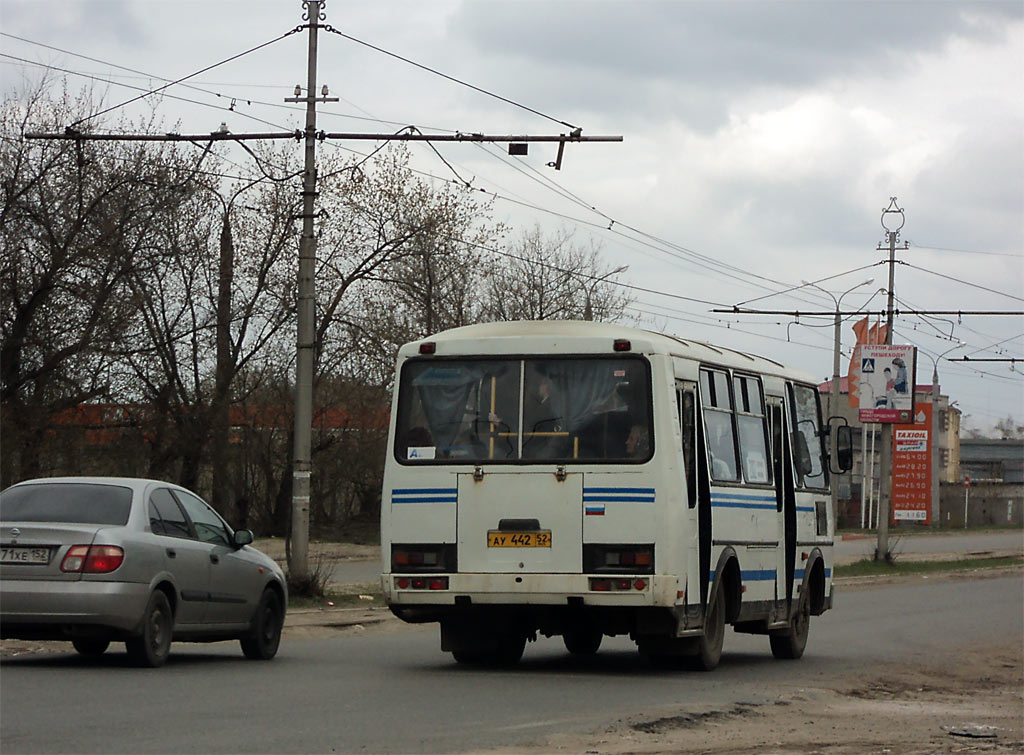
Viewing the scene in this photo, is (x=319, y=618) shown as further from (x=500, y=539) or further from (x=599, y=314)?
(x=599, y=314)

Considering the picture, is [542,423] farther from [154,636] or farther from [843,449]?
[843,449]

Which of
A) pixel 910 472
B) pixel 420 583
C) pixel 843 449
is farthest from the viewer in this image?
pixel 910 472

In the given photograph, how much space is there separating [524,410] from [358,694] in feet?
11.0

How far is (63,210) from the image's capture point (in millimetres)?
34719

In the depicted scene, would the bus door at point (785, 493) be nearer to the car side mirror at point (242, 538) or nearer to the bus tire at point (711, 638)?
the bus tire at point (711, 638)

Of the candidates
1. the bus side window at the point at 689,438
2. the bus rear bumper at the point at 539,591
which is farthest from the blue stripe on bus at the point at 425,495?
the bus side window at the point at 689,438

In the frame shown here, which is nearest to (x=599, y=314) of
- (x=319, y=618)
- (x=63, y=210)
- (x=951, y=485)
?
(x=63, y=210)

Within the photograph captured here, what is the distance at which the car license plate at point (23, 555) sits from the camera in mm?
12664

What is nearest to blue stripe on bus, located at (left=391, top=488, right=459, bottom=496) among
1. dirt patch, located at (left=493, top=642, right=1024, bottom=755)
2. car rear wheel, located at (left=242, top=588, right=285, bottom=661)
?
car rear wheel, located at (left=242, top=588, right=285, bottom=661)

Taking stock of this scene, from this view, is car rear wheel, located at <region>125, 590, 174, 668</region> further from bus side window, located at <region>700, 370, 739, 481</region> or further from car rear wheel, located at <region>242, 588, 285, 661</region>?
bus side window, located at <region>700, 370, 739, 481</region>

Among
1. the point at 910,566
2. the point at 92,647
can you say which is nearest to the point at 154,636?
the point at 92,647

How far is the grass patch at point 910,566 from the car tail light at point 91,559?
28.7m

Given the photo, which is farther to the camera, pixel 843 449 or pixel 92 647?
pixel 843 449

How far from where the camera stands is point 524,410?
14352mm
